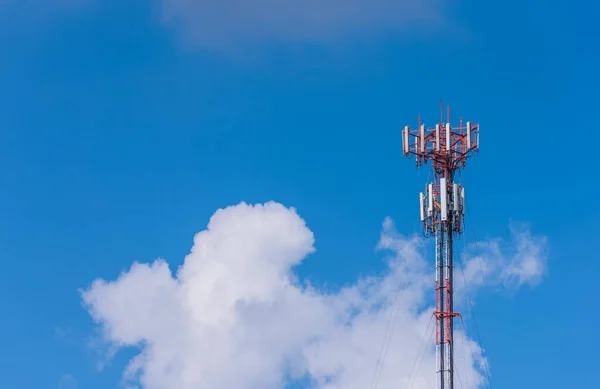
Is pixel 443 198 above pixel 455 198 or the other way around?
the other way around

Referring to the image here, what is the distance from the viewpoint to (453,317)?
141875 mm

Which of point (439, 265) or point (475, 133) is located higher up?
point (475, 133)

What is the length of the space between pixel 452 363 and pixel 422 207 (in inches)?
579

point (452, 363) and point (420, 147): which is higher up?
point (420, 147)

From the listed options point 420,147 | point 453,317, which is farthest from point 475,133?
point 453,317

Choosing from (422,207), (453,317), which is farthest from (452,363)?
(422,207)

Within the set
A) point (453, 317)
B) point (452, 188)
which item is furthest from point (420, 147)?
point (453, 317)

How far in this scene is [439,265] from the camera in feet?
468

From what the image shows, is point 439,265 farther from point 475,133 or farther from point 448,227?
point 475,133

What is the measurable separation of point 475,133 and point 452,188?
549 cm

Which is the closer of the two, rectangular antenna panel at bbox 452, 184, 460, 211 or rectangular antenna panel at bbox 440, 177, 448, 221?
rectangular antenna panel at bbox 440, 177, 448, 221

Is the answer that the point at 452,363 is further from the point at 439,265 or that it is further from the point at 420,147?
the point at 420,147

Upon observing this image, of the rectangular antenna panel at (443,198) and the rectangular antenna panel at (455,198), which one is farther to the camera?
the rectangular antenna panel at (455,198)

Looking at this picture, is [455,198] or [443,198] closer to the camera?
[443,198]
